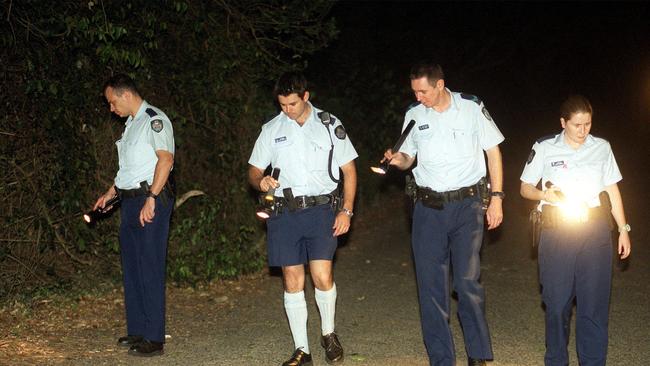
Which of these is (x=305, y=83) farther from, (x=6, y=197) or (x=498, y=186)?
(x=6, y=197)

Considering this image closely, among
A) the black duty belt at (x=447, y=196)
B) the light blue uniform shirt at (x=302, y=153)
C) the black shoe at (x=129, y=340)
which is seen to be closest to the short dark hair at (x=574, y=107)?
the black duty belt at (x=447, y=196)

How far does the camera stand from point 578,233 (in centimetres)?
532

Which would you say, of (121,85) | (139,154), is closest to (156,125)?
(139,154)

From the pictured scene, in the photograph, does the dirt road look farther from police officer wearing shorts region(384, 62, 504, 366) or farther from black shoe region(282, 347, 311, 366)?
police officer wearing shorts region(384, 62, 504, 366)

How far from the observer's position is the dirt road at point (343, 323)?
6387 millimetres

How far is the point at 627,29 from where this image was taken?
28.3 meters

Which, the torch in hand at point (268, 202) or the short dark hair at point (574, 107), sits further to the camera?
the torch in hand at point (268, 202)

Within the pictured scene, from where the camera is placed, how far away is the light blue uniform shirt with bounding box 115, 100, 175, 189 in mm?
6203

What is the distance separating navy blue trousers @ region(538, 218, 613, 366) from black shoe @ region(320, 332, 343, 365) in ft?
5.00

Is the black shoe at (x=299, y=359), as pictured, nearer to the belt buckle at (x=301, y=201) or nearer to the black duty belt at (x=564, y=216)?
the belt buckle at (x=301, y=201)

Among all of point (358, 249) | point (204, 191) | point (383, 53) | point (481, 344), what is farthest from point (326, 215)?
point (383, 53)

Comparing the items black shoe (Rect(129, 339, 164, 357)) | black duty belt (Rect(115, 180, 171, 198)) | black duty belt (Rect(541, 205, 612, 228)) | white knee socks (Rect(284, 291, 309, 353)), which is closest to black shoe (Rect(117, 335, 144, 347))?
black shoe (Rect(129, 339, 164, 357))

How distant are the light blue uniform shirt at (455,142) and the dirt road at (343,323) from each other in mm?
1414

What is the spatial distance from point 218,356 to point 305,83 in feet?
7.13
